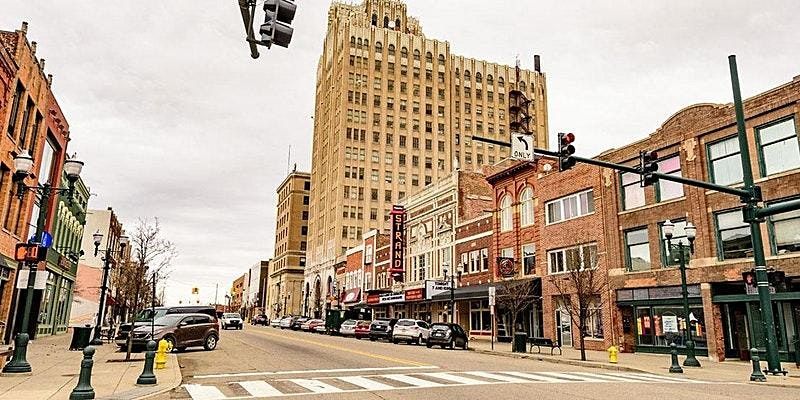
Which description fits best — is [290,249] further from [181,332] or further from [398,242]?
[181,332]

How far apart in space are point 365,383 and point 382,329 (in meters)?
27.5

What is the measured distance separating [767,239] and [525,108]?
75.1m

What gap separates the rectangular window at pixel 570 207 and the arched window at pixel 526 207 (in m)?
2.15

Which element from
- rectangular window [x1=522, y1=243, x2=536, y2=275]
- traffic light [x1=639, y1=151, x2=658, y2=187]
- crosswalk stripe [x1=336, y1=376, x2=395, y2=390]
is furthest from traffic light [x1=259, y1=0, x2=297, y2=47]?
rectangular window [x1=522, y1=243, x2=536, y2=275]

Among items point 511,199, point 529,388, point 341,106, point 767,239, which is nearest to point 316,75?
point 341,106

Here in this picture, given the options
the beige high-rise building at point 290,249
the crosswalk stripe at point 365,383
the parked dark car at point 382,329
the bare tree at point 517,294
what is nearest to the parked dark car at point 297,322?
the parked dark car at point 382,329

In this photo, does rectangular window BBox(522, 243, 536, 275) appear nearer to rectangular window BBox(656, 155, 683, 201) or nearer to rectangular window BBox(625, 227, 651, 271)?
rectangular window BBox(625, 227, 651, 271)

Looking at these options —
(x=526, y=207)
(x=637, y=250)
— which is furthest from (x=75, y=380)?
(x=526, y=207)

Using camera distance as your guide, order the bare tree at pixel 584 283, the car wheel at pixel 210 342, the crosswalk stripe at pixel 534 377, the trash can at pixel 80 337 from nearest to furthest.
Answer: the crosswalk stripe at pixel 534 377 < the trash can at pixel 80 337 < the car wheel at pixel 210 342 < the bare tree at pixel 584 283

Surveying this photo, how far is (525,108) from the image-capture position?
314 ft

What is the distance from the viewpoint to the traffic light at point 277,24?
23.6 feet

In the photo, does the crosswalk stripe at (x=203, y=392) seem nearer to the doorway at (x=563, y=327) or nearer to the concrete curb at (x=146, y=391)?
the concrete curb at (x=146, y=391)

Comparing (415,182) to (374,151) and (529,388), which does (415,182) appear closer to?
(374,151)

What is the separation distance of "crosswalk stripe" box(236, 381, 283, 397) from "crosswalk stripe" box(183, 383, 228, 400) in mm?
596
